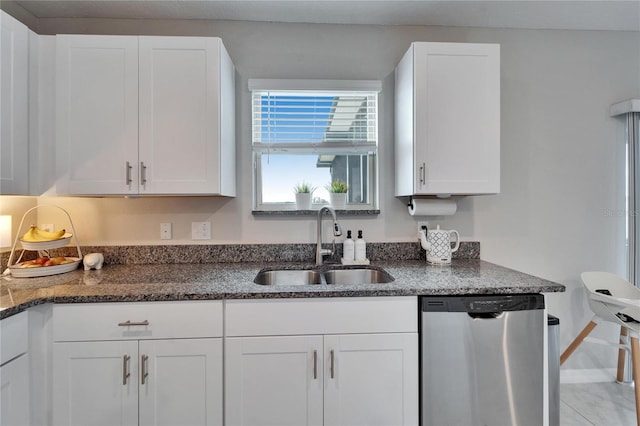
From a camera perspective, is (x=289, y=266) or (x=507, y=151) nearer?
(x=289, y=266)

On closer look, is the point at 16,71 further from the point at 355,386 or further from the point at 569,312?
the point at 569,312

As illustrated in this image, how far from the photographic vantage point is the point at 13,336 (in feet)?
3.83

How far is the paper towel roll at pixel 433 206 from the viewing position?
6.36 ft

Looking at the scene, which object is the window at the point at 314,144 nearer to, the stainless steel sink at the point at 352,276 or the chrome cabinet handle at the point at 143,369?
the stainless steel sink at the point at 352,276

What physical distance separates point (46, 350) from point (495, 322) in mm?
1992

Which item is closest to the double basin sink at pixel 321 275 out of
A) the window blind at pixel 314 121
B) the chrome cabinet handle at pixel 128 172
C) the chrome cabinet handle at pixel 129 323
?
the chrome cabinet handle at pixel 129 323

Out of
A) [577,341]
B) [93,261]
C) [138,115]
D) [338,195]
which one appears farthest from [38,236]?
[577,341]

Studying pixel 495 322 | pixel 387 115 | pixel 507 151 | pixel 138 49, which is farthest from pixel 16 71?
pixel 507 151

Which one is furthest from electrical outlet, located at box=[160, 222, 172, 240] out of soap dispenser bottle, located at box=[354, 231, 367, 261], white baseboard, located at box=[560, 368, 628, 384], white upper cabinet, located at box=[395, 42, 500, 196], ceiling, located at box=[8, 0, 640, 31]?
white baseboard, located at box=[560, 368, 628, 384]

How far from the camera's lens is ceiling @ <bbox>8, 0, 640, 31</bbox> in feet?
6.06

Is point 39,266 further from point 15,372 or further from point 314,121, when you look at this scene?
point 314,121

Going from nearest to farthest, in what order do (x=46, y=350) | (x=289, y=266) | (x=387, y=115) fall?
(x=46, y=350) → (x=289, y=266) → (x=387, y=115)

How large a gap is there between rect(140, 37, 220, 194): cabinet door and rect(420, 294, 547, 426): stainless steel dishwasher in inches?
54.7

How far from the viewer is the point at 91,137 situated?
5.30 feet
